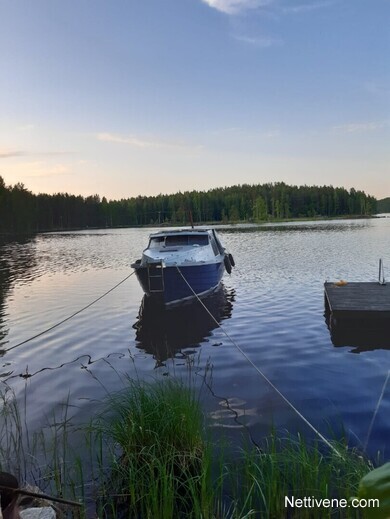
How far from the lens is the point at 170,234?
62.8 feet

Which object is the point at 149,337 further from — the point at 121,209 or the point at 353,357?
the point at 121,209

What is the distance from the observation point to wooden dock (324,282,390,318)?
1255cm

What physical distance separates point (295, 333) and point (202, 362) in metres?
3.57

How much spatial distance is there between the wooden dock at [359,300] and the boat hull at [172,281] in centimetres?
516

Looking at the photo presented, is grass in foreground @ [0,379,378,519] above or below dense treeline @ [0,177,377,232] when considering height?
below

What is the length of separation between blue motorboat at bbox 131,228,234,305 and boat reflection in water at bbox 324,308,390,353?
16.9ft

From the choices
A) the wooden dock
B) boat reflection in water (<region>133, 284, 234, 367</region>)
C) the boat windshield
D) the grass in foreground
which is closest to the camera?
the grass in foreground

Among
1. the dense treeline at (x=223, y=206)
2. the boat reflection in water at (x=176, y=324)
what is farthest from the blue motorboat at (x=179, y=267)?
the dense treeline at (x=223, y=206)

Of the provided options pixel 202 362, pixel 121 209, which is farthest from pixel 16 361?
pixel 121 209

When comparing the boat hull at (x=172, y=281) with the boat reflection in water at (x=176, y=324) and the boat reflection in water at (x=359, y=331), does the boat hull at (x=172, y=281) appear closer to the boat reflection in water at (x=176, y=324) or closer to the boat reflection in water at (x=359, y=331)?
the boat reflection in water at (x=176, y=324)

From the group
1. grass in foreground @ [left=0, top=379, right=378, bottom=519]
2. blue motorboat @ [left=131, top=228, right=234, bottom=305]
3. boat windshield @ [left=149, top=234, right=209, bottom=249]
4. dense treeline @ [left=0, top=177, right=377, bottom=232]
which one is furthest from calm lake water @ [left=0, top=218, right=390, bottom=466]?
dense treeline @ [left=0, top=177, right=377, bottom=232]

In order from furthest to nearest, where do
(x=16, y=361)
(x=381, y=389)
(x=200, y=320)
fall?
(x=200, y=320) → (x=16, y=361) → (x=381, y=389)

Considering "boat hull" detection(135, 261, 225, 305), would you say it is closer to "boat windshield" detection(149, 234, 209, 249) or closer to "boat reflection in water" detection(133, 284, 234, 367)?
"boat reflection in water" detection(133, 284, 234, 367)

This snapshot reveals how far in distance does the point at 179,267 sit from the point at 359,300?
6773 mm
